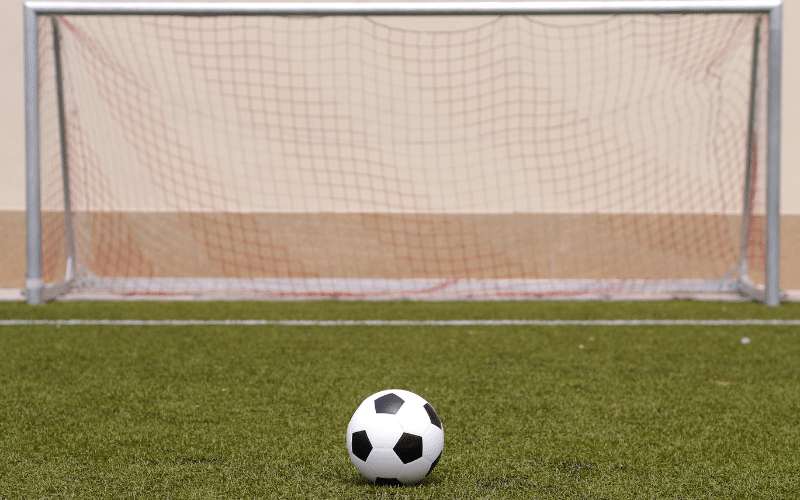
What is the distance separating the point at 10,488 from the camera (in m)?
2.23

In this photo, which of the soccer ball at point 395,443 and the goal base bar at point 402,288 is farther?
the goal base bar at point 402,288

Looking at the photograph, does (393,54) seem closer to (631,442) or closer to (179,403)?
(179,403)

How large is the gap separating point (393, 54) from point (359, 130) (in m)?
0.83

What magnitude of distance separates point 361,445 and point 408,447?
0.13 m

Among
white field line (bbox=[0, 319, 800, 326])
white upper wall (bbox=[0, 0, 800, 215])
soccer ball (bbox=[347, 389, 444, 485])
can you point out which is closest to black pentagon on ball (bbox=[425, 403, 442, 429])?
soccer ball (bbox=[347, 389, 444, 485])

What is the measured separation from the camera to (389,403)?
225 centimetres

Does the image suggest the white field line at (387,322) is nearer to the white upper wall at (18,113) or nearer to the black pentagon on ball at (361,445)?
the white upper wall at (18,113)

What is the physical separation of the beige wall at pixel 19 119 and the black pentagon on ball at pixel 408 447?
6.73 metres

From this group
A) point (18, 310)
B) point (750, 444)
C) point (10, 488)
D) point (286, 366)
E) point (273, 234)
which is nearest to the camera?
point (10, 488)

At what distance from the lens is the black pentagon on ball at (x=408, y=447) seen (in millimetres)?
2139

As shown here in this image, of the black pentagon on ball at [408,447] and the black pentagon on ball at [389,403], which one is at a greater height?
the black pentagon on ball at [389,403]

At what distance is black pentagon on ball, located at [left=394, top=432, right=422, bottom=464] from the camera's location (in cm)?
214

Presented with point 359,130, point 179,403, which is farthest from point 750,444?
point 359,130

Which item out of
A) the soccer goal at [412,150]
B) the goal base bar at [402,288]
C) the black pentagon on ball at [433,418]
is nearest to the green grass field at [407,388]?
the black pentagon on ball at [433,418]
